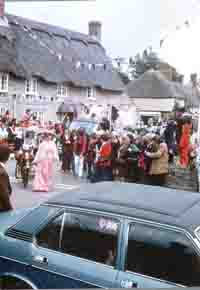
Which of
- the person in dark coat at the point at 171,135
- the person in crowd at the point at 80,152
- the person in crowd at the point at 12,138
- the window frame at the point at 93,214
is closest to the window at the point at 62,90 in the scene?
the person in crowd at the point at 12,138

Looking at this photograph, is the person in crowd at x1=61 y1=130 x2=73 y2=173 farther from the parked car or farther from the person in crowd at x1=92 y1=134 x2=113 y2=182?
the parked car

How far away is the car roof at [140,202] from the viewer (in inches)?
152


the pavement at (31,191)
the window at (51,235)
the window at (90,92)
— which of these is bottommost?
the pavement at (31,191)

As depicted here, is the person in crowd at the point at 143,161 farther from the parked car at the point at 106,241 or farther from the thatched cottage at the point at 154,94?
the thatched cottage at the point at 154,94

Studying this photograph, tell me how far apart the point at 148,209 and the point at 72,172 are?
39.2 ft

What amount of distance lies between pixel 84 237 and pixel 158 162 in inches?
260

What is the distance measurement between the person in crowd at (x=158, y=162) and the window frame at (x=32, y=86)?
2594cm

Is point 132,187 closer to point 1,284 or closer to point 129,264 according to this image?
point 129,264

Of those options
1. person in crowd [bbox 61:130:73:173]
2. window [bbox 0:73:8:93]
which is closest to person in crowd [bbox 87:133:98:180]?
person in crowd [bbox 61:130:73:173]

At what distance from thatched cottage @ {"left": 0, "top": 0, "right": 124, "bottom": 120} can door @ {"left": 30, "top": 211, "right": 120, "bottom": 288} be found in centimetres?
2796

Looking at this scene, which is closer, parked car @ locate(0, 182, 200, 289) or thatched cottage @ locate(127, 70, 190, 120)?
parked car @ locate(0, 182, 200, 289)

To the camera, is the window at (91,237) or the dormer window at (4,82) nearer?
the window at (91,237)

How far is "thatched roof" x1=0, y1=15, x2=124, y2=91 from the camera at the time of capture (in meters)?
35.1

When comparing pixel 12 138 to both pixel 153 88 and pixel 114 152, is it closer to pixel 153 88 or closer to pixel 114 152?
pixel 114 152
